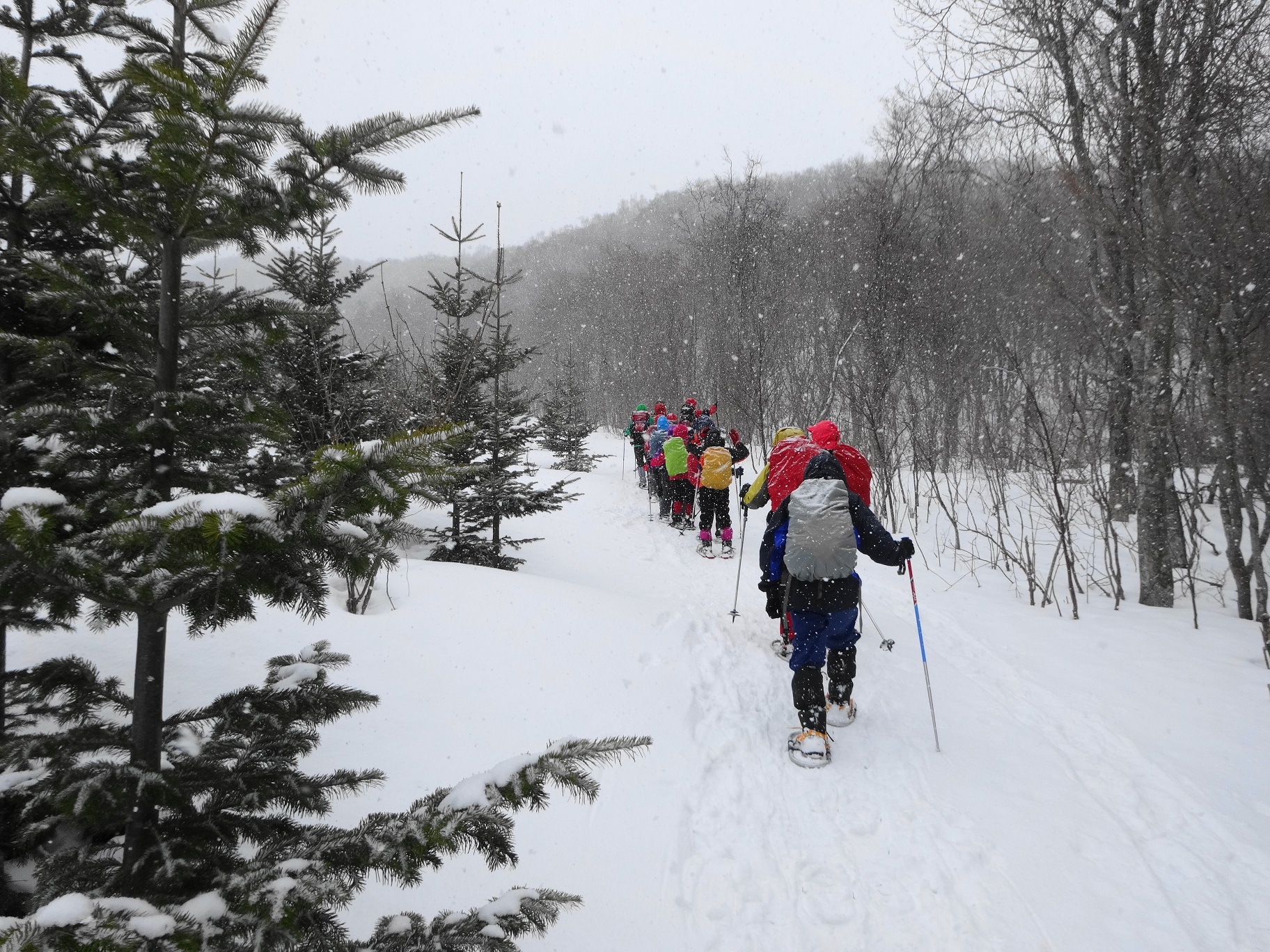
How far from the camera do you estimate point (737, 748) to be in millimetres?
4074

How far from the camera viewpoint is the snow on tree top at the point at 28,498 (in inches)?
40.6

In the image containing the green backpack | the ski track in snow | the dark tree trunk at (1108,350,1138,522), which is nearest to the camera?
the ski track in snow

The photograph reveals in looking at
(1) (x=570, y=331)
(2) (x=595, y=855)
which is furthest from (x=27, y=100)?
(1) (x=570, y=331)

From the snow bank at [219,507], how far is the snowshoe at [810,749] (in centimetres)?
386

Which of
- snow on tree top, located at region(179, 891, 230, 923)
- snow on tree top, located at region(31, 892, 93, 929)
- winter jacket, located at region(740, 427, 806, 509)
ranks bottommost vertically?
snow on tree top, located at region(179, 891, 230, 923)

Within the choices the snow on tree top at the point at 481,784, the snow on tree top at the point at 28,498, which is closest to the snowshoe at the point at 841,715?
the snow on tree top at the point at 481,784

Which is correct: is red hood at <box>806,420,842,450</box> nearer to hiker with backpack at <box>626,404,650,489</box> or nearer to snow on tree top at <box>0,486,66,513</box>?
snow on tree top at <box>0,486,66,513</box>

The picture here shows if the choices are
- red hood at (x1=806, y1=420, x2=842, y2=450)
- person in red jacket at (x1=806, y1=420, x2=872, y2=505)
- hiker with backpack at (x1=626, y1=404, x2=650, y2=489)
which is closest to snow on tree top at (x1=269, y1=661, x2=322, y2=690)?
red hood at (x1=806, y1=420, x2=842, y2=450)

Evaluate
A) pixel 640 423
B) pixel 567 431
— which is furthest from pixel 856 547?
pixel 567 431

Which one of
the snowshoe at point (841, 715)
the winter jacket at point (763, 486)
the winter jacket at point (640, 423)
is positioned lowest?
the snowshoe at point (841, 715)

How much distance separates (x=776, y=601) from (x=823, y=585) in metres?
0.93

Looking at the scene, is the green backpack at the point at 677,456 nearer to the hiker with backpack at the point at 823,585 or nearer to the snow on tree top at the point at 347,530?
the hiker with backpack at the point at 823,585

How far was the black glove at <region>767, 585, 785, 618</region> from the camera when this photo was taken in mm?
4898

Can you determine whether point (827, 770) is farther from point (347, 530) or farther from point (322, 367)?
point (322, 367)
